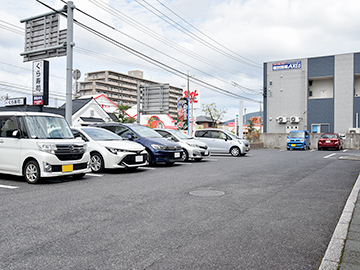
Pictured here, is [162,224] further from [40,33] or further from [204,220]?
[40,33]

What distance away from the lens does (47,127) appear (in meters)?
8.65

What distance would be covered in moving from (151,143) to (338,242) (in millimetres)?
8688

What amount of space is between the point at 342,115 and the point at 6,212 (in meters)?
40.2

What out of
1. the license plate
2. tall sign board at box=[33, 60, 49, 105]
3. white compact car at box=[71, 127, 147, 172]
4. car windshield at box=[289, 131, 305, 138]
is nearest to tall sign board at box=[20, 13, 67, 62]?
tall sign board at box=[33, 60, 49, 105]

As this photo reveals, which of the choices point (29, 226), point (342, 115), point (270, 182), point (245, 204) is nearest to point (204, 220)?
point (245, 204)

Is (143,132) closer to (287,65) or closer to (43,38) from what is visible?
(43,38)

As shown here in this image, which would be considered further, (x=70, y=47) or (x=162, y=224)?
(x=70, y=47)

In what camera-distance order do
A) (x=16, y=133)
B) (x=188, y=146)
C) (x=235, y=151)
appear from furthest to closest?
(x=235, y=151)
(x=188, y=146)
(x=16, y=133)

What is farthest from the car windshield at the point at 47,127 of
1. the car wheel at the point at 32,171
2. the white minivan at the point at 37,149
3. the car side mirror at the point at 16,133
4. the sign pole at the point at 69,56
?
the sign pole at the point at 69,56

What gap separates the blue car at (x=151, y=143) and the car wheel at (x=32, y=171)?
170 inches

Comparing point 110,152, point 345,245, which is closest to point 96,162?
point 110,152

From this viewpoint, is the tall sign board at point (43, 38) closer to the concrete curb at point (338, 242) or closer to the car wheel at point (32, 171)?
the car wheel at point (32, 171)

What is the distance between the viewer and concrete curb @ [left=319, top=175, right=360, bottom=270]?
10.3 ft

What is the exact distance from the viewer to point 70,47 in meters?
14.8
